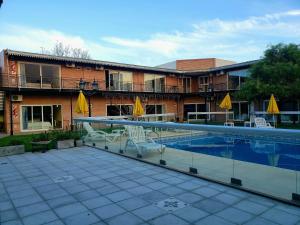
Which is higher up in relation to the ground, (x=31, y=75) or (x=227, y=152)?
(x=31, y=75)

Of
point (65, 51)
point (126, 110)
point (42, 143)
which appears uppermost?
point (65, 51)

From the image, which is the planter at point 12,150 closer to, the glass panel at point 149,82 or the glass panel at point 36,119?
the glass panel at point 36,119

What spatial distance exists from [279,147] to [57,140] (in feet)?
24.7

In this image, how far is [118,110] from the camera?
22.9 metres

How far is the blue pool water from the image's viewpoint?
14.6 feet

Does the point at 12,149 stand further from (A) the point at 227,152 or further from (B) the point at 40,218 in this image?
(A) the point at 227,152

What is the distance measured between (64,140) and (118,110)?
1337cm

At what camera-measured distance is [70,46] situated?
38.4m

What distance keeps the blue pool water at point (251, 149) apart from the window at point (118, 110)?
620 inches

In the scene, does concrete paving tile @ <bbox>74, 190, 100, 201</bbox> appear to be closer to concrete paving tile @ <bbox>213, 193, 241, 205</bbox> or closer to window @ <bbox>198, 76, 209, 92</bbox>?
concrete paving tile @ <bbox>213, 193, 241, 205</bbox>

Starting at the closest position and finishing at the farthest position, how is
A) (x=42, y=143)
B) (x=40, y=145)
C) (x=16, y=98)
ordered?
(x=42, y=143), (x=40, y=145), (x=16, y=98)

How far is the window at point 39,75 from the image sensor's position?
17844 mm

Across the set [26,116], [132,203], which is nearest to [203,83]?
[26,116]

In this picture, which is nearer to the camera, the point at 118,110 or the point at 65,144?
the point at 65,144
